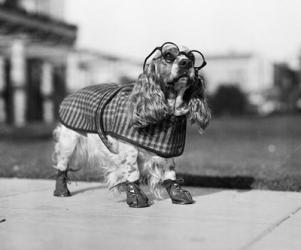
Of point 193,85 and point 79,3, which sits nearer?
point 193,85

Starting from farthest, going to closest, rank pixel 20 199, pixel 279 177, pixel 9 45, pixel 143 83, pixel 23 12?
pixel 9 45
pixel 23 12
pixel 279 177
pixel 20 199
pixel 143 83

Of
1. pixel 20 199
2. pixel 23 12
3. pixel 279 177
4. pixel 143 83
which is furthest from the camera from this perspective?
pixel 23 12

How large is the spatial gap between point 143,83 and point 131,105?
0.74 ft

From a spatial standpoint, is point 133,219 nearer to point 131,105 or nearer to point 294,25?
point 131,105

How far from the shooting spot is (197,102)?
533 centimetres

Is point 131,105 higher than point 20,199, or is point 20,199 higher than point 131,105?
point 131,105

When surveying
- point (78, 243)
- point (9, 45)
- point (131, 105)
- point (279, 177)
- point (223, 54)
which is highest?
point (131, 105)

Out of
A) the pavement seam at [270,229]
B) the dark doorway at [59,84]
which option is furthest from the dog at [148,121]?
the dark doorway at [59,84]

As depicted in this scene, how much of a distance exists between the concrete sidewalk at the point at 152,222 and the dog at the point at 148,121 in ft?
0.85

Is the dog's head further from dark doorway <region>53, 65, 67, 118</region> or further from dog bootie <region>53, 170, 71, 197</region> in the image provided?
dark doorway <region>53, 65, 67, 118</region>

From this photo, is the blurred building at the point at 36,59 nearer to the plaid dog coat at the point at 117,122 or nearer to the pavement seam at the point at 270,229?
the plaid dog coat at the point at 117,122

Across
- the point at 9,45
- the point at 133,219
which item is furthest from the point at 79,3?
the point at 9,45

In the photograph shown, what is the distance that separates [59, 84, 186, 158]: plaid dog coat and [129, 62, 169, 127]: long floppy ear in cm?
13

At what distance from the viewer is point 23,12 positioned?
30703 millimetres
